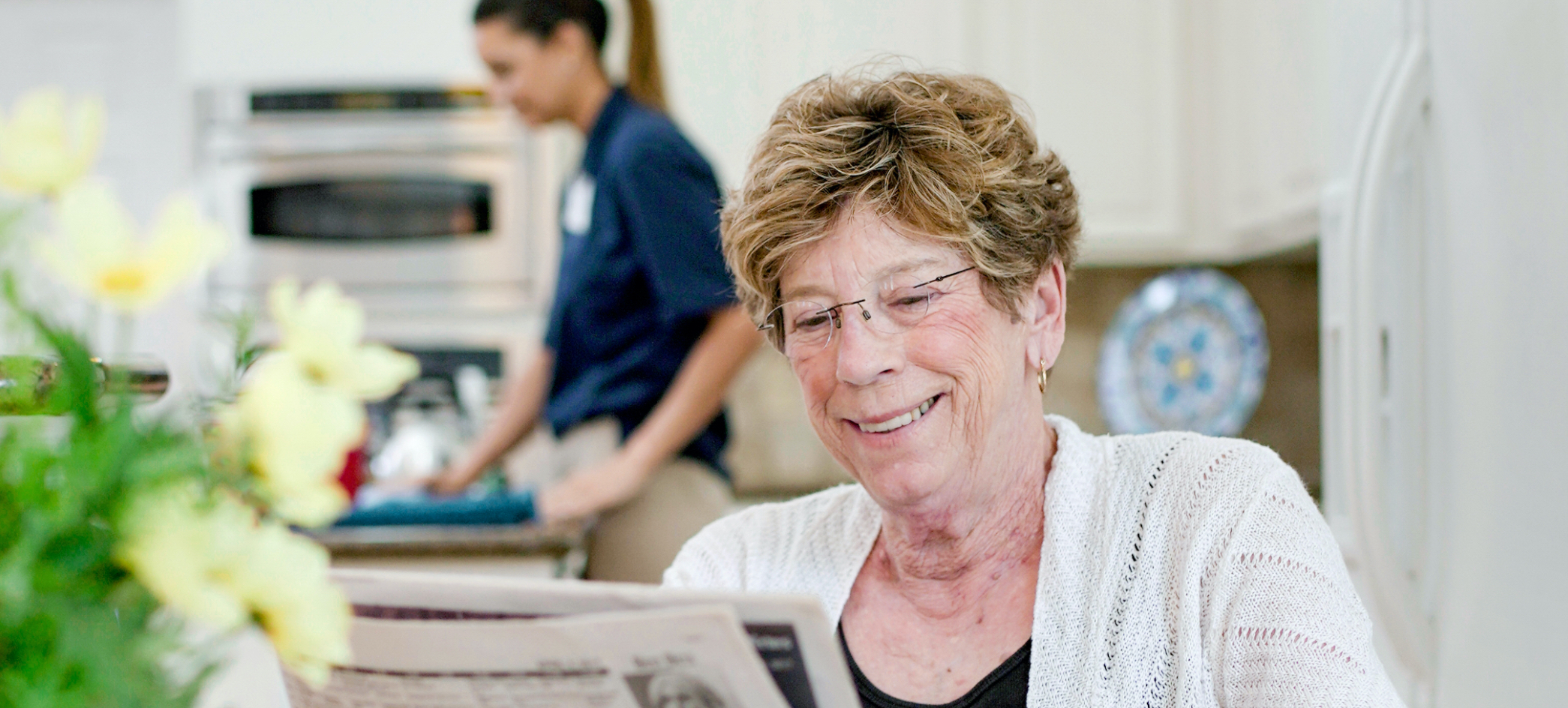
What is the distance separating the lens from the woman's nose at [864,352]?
3.20 ft

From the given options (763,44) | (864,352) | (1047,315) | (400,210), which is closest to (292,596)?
(864,352)

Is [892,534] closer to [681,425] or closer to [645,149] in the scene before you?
[681,425]

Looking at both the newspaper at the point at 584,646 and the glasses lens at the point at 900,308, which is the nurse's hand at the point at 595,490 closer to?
the glasses lens at the point at 900,308

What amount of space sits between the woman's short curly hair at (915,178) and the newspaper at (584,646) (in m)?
0.44

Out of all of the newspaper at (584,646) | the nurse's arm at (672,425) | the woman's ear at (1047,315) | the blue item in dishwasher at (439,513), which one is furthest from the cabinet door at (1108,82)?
the newspaper at (584,646)

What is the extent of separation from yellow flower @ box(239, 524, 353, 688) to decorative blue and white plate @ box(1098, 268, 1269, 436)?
2700mm

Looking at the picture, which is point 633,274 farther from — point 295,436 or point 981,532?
point 295,436

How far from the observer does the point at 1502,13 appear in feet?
4.23

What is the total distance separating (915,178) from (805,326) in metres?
0.15

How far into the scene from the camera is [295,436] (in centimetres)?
33

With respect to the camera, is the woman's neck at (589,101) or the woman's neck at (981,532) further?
the woman's neck at (589,101)

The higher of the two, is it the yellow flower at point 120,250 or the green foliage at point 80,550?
the yellow flower at point 120,250

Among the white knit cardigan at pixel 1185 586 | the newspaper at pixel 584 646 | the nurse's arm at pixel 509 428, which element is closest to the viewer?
the newspaper at pixel 584 646

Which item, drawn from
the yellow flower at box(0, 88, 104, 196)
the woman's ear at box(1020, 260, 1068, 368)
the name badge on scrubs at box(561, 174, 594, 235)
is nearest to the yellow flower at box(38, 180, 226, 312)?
the yellow flower at box(0, 88, 104, 196)
